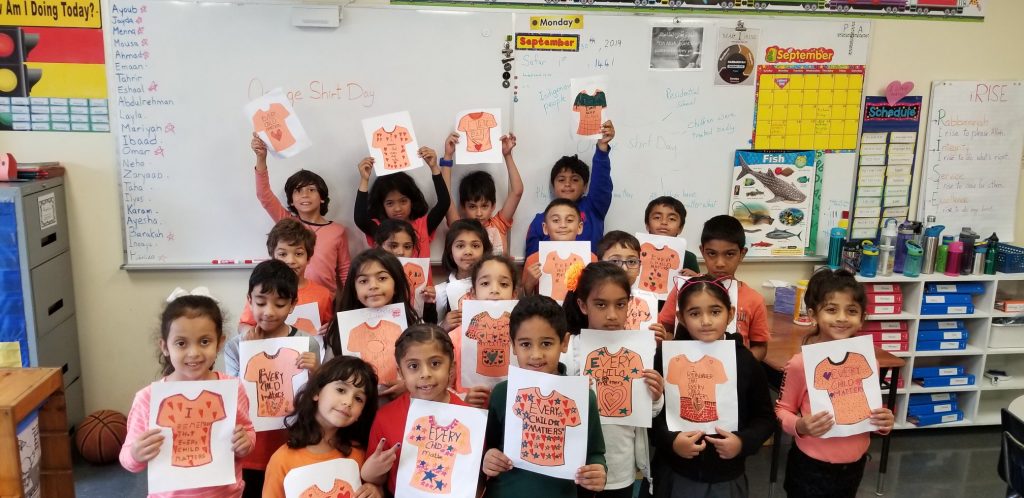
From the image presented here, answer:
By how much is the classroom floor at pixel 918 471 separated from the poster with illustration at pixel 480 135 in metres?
2.22

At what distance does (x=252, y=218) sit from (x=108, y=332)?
3.48 feet

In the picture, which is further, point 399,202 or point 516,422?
point 399,202

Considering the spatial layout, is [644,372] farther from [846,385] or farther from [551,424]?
[846,385]

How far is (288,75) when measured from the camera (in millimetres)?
3807

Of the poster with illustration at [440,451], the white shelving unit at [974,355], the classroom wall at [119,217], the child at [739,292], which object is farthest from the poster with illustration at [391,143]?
the white shelving unit at [974,355]

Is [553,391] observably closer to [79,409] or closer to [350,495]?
[350,495]

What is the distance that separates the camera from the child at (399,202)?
377 centimetres

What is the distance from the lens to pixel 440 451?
6.62 feet

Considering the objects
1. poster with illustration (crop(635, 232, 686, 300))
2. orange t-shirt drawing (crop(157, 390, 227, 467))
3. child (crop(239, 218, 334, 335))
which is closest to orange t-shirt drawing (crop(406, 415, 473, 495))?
orange t-shirt drawing (crop(157, 390, 227, 467))

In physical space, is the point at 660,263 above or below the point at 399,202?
below

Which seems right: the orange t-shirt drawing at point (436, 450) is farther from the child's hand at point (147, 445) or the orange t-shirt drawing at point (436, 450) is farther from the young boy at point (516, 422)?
the child's hand at point (147, 445)

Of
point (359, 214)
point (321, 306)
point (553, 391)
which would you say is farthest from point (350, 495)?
point (359, 214)

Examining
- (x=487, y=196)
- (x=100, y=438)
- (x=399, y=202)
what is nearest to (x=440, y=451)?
(x=399, y=202)

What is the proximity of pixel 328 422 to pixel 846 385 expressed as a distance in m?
1.66
